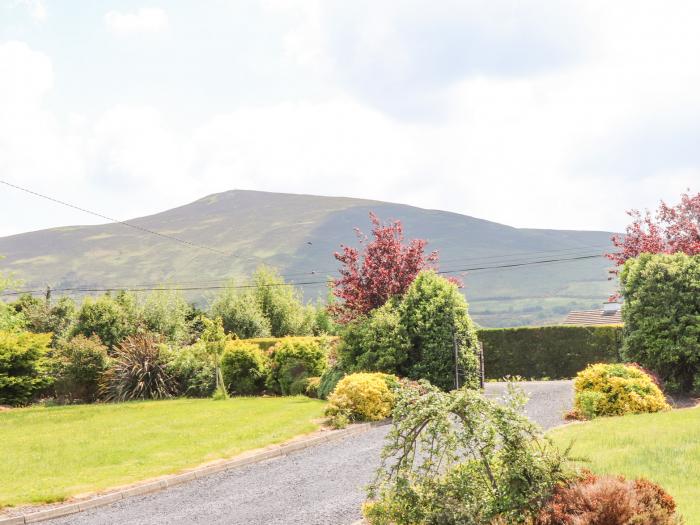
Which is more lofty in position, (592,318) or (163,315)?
(163,315)

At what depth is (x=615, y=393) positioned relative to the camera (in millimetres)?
16031

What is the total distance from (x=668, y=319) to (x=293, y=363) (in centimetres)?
1317

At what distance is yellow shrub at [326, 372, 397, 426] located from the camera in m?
17.0

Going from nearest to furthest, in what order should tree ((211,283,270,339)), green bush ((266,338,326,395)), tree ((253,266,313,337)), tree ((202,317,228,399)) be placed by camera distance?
green bush ((266,338,326,395)) < tree ((202,317,228,399)) < tree ((211,283,270,339)) < tree ((253,266,313,337))

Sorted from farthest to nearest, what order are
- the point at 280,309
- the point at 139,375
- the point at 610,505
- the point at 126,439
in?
the point at 280,309
the point at 139,375
the point at 126,439
the point at 610,505

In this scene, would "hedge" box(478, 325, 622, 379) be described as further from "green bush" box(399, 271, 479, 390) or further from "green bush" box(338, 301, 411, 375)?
"green bush" box(338, 301, 411, 375)

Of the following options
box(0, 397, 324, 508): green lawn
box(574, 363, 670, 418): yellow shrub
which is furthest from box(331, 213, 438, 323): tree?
box(574, 363, 670, 418): yellow shrub

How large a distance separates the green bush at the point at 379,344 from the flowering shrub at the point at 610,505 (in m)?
13.5

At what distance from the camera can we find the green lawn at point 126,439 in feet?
39.8

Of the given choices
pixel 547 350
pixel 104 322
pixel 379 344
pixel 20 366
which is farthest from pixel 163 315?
pixel 547 350

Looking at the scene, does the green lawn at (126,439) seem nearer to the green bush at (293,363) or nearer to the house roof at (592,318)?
the green bush at (293,363)

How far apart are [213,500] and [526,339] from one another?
22.1 meters

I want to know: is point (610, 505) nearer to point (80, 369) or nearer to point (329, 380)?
point (329, 380)

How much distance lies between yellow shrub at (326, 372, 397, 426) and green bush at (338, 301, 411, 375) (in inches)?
108
